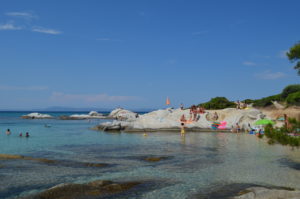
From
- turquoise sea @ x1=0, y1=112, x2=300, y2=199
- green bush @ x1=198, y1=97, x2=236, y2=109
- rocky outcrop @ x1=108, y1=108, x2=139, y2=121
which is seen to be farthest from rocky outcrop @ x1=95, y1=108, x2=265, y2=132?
turquoise sea @ x1=0, y1=112, x2=300, y2=199

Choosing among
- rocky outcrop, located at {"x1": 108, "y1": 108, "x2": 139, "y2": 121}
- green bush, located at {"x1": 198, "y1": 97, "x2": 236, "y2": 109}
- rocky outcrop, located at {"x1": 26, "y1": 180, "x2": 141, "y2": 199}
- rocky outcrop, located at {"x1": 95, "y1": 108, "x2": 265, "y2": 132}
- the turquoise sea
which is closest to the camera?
rocky outcrop, located at {"x1": 26, "y1": 180, "x2": 141, "y2": 199}

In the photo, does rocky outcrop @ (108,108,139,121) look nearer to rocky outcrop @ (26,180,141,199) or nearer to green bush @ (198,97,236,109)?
green bush @ (198,97,236,109)

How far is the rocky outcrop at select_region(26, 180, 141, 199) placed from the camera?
1284cm

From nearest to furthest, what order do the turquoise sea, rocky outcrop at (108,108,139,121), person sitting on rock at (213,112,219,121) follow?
the turquoise sea < person sitting on rock at (213,112,219,121) < rocky outcrop at (108,108,139,121)

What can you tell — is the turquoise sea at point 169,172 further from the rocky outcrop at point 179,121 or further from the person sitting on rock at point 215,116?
the person sitting on rock at point 215,116

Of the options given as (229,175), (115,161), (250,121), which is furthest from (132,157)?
(250,121)

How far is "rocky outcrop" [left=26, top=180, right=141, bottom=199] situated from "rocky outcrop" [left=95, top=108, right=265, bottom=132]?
3864 centimetres

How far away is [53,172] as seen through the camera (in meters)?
18.3

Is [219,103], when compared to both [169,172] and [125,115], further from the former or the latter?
[169,172]

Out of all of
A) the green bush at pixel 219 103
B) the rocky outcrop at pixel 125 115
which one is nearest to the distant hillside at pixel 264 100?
the green bush at pixel 219 103

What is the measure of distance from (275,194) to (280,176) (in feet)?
21.0

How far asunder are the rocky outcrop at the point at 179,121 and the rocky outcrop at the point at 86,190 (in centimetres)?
3864

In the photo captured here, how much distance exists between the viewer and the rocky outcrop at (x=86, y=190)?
42.1 ft

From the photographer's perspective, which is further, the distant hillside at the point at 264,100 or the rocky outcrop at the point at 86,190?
the distant hillside at the point at 264,100
